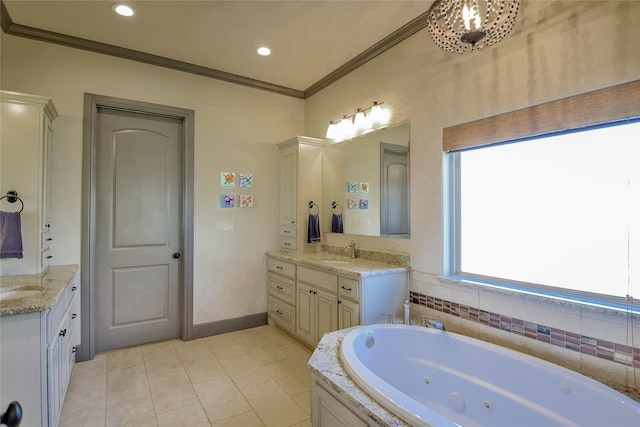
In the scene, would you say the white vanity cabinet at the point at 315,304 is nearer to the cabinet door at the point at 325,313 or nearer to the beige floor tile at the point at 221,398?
the cabinet door at the point at 325,313

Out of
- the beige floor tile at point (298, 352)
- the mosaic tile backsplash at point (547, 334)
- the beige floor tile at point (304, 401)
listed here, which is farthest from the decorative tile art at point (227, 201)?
the mosaic tile backsplash at point (547, 334)

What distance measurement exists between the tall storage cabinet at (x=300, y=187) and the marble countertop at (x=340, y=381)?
1.74m

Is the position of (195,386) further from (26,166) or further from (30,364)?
(26,166)

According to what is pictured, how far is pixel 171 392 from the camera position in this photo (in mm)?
2379

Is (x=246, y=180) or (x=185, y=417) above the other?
(x=246, y=180)

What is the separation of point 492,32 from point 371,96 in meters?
1.61

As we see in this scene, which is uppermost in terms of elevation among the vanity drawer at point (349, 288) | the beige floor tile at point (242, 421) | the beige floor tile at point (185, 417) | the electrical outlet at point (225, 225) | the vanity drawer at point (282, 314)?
the electrical outlet at point (225, 225)

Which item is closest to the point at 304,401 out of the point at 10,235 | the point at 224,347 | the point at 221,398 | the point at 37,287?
the point at 221,398

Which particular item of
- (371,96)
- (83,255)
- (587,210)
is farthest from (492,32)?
(83,255)

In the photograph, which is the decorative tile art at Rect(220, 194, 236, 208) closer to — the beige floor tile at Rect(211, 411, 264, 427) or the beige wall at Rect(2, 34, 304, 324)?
the beige wall at Rect(2, 34, 304, 324)

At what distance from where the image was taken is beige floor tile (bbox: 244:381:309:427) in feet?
6.79

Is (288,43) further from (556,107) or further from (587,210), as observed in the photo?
(587,210)

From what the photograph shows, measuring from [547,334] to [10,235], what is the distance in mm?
3409

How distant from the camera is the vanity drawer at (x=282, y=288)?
328cm
